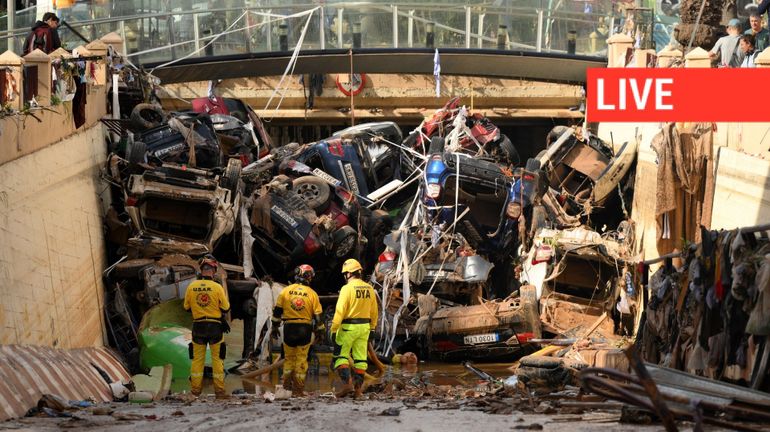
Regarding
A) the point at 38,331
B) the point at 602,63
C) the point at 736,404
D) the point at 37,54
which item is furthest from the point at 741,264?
the point at 602,63

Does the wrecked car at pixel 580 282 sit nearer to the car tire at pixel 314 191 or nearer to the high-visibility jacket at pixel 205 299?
the car tire at pixel 314 191

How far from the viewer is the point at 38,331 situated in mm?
16062

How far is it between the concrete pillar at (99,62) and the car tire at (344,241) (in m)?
4.86

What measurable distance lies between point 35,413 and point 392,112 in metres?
23.3

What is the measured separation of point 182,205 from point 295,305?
286 inches

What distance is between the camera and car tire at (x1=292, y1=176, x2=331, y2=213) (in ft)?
79.0

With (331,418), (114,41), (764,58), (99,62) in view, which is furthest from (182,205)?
(331,418)

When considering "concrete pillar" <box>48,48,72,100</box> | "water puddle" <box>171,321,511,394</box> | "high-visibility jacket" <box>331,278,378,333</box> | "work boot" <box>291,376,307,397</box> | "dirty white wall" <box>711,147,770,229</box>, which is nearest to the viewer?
"high-visibility jacket" <box>331,278,378,333</box>

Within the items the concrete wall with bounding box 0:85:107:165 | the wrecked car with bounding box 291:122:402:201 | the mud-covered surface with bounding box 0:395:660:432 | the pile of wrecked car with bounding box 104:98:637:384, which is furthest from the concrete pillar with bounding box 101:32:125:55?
the mud-covered surface with bounding box 0:395:660:432

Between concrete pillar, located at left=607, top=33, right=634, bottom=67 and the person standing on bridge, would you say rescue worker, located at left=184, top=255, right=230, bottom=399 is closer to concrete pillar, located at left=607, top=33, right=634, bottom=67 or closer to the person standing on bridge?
the person standing on bridge

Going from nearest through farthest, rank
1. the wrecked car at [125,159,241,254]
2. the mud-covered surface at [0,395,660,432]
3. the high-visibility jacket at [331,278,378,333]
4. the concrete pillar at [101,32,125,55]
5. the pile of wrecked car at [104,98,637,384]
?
1. the mud-covered surface at [0,395,660,432]
2. the high-visibility jacket at [331,278,378,333]
3. the pile of wrecked car at [104,98,637,384]
4. the wrecked car at [125,159,241,254]
5. the concrete pillar at [101,32,125,55]

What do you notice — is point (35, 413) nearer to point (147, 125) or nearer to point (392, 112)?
point (147, 125)

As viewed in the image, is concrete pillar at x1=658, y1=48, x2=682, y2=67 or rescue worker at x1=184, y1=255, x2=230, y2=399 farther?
concrete pillar at x1=658, y1=48, x2=682, y2=67

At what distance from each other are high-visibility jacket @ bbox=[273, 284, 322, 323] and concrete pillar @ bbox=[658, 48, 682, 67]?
10244 mm
